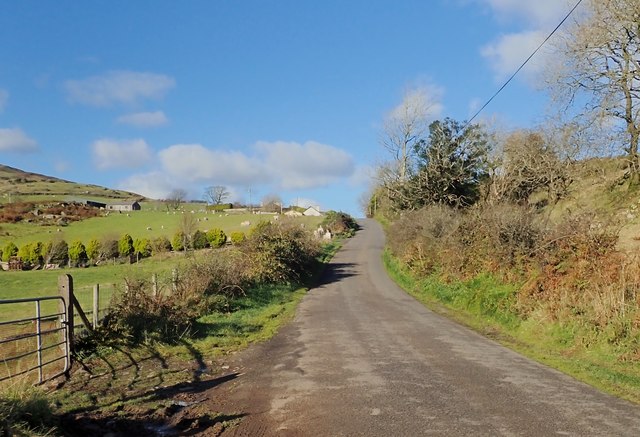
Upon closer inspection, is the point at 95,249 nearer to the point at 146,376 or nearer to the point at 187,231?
the point at 187,231

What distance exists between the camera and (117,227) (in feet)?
277

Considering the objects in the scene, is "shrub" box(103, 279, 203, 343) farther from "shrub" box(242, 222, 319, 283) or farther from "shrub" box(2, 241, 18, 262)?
"shrub" box(2, 241, 18, 262)

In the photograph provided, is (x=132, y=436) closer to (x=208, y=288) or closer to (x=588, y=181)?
(x=208, y=288)

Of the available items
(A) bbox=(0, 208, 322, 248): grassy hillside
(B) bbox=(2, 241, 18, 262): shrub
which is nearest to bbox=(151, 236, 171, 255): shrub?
(A) bbox=(0, 208, 322, 248): grassy hillside

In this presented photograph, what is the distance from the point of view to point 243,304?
1875 cm

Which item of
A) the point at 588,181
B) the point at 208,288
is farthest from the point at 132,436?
the point at 588,181

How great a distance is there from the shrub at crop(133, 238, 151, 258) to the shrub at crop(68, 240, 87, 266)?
544cm

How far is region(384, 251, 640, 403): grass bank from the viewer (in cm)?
847

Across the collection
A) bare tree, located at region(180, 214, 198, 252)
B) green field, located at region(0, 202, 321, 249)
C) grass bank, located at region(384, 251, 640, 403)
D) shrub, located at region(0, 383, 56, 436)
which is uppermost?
green field, located at region(0, 202, 321, 249)

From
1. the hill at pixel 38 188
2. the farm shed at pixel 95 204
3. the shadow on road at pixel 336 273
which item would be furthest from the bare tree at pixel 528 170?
the farm shed at pixel 95 204

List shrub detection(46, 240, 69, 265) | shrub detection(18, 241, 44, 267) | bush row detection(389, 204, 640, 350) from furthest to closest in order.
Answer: shrub detection(18, 241, 44, 267)
shrub detection(46, 240, 69, 265)
bush row detection(389, 204, 640, 350)

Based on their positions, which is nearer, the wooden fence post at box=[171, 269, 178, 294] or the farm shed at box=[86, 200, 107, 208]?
the wooden fence post at box=[171, 269, 178, 294]

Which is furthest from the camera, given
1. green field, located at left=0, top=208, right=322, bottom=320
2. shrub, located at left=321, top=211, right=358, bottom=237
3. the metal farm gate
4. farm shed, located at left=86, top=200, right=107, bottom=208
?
farm shed, located at left=86, top=200, right=107, bottom=208

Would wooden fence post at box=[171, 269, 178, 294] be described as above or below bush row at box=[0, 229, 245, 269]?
below
